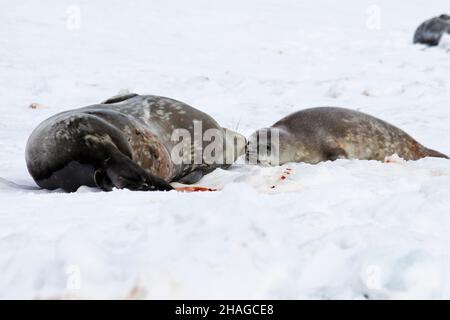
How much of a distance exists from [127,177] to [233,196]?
128 cm

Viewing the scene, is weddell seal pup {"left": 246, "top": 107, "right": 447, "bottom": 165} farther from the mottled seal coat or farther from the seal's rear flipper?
the mottled seal coat

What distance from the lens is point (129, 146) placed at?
12.4 ft

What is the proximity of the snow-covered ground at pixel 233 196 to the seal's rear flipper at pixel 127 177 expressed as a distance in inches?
11.1

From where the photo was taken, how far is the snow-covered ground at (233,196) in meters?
1.73

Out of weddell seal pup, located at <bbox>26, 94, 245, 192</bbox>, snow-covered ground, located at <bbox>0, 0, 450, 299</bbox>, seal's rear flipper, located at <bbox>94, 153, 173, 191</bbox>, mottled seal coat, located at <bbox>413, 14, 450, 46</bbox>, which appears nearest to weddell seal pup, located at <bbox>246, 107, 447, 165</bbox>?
weddell seal pup, located at <bbox>26, 94, 245, 192</bbox>

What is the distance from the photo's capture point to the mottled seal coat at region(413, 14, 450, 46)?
12.2 m

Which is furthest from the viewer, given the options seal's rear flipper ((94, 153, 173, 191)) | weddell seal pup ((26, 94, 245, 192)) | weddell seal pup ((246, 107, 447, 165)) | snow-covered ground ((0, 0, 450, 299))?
weddell seal pup ((246, 107, 447, 165))

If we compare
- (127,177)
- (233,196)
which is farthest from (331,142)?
(233,196)

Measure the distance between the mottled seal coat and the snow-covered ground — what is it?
414mm

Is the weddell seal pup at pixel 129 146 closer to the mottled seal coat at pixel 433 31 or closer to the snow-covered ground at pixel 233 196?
the snow-covered ground at pixel 233 196

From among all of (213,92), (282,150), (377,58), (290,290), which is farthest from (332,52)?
(290,290)

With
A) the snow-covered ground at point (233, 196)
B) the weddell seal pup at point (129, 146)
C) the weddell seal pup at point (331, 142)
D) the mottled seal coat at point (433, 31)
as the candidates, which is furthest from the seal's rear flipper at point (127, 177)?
the mottled seal coat at point (433, 31)

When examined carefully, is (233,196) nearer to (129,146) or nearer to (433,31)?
(129,146)
